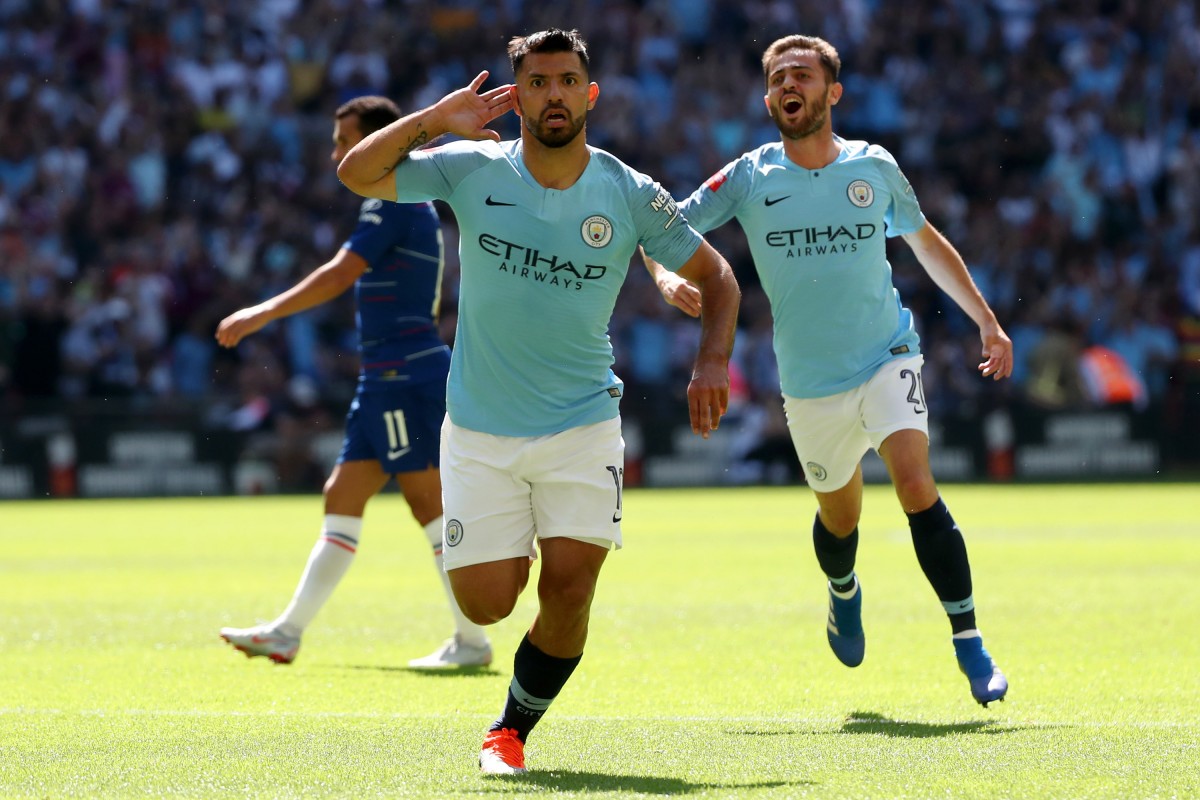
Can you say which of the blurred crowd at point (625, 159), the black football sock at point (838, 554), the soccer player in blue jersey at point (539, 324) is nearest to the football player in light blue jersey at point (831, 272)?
the black football sock at point (838, 554)

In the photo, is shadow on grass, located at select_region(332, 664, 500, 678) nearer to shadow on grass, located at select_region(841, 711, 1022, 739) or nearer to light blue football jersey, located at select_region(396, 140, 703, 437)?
shadow on grass, located at select_region(841, 711, 1022, 739)

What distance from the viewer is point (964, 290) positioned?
315 inches

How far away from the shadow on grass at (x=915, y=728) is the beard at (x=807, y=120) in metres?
2.62

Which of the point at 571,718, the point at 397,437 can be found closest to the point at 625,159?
the point at 397,437

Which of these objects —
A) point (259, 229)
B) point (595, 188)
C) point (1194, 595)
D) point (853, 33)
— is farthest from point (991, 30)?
point (595, 188)

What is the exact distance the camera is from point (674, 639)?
9.87 metres

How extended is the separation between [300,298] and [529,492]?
2975mm

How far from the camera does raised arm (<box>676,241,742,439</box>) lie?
19.3 ft

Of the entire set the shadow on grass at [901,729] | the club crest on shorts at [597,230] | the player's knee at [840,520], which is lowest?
the shadow on grass at [901,729]

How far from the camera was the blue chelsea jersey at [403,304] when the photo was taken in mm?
9266

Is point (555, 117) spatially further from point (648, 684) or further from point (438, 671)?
point (438, 671)

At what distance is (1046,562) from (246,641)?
7463 mm

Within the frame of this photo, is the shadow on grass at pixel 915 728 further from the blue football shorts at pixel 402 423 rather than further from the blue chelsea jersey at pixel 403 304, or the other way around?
the blue chelsea jersey at pixel 403 304

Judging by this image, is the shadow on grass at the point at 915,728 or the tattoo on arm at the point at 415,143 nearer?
the tattoo on arm at the point at 415,143
